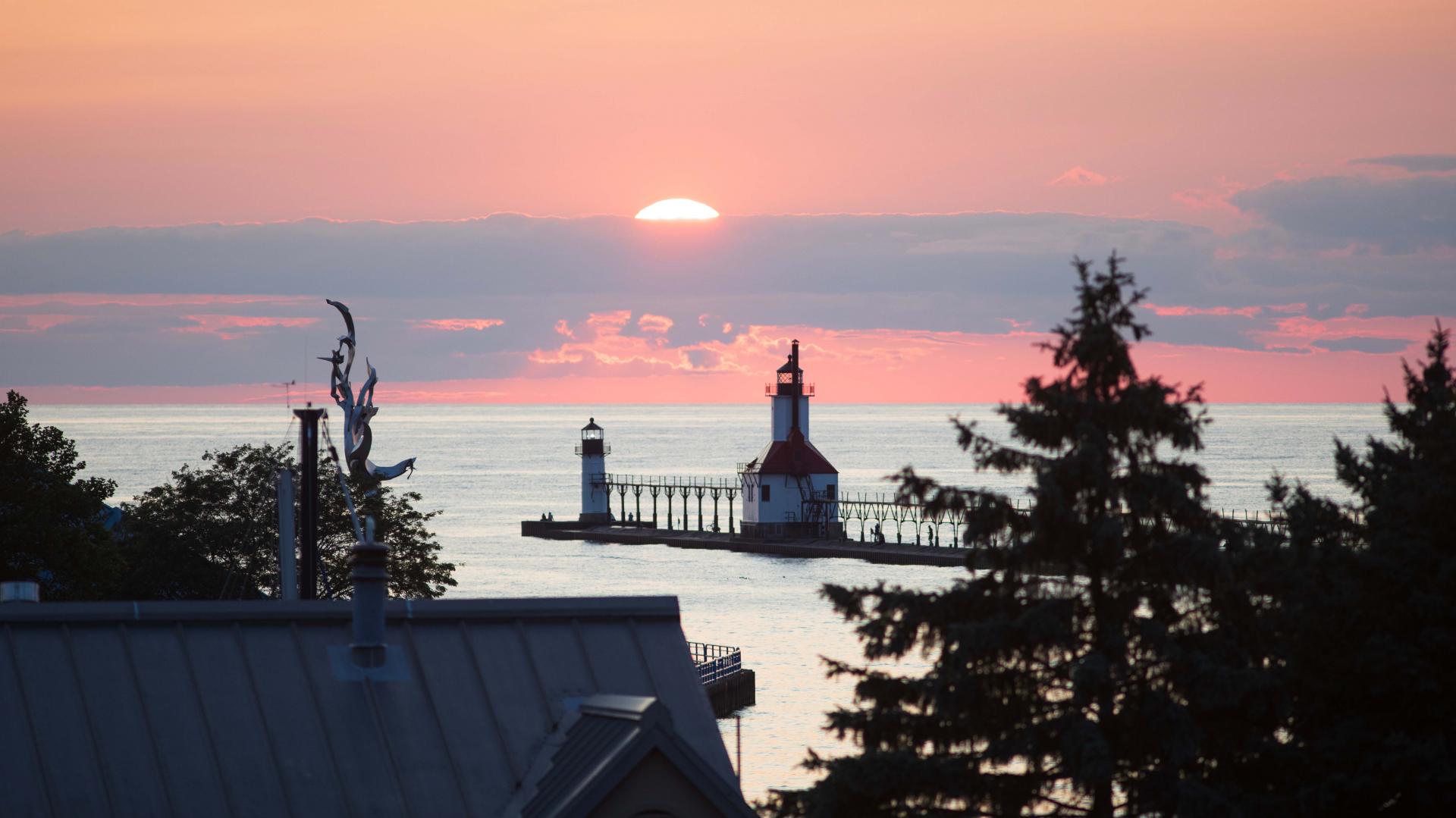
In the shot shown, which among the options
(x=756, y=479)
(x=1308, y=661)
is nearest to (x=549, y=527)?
(x=756, y=479)

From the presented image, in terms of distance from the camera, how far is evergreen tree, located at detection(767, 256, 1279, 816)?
45.3ft

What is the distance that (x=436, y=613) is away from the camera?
1209cm

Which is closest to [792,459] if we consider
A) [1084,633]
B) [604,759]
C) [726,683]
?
[726,683]

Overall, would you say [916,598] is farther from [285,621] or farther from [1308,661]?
[285,621]

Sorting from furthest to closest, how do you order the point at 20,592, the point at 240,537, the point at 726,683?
the point at 726,683 < the point at 240,537 < the point at 20,592

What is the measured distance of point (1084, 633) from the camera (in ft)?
47.2

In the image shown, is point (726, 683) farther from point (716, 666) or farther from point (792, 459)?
point (792, 459)

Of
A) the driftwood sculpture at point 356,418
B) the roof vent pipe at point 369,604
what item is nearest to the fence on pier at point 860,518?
the driftwood sculpture at point 356,418

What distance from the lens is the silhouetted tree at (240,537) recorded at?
171ft

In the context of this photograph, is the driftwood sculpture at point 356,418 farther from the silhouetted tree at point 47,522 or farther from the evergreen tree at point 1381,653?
the silhouetted tree at point 47,522

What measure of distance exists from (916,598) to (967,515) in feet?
2.93

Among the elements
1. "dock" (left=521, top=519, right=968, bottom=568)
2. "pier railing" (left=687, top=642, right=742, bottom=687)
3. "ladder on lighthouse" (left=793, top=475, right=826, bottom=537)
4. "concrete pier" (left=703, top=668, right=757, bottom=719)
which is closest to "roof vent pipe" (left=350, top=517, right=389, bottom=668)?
"pier railing" (left=687, top=642, right=742, bottom=687)

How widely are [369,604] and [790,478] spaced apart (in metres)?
112

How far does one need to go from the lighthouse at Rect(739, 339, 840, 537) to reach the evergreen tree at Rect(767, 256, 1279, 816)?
333 feet
